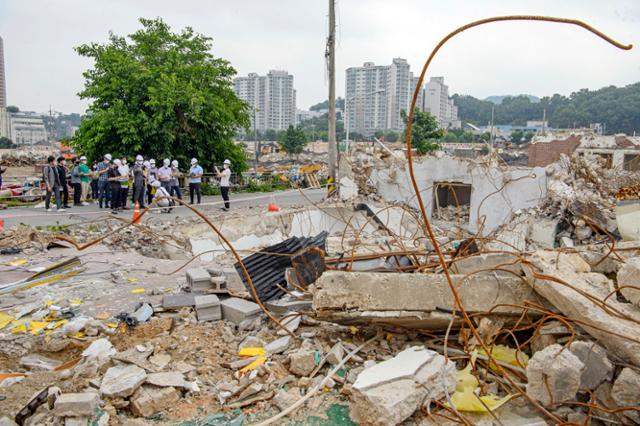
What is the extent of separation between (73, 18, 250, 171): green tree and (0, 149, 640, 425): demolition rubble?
12.1m

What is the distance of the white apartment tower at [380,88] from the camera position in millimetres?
80875

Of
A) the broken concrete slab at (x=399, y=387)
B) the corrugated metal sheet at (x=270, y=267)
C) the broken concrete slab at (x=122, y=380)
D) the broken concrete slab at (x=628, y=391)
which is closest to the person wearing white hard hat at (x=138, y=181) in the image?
the corrugated metal sheet at (x=270, y=267)

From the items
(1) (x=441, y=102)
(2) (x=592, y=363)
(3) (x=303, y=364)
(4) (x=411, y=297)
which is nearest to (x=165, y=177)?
(3) (x=303, y=364)

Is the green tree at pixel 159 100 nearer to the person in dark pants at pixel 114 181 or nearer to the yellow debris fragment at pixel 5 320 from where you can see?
the person in dark pants at pixel 114 181

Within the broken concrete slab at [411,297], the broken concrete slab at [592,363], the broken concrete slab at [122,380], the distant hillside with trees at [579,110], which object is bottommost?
the broken concrete slab at [122,380]

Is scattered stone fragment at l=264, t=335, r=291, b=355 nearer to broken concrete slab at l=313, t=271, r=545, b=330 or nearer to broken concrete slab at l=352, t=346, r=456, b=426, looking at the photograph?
broken concrete slab at l=313, t=271, r=545, b=330

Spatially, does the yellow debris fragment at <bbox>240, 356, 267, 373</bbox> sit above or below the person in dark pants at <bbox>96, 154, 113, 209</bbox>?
below

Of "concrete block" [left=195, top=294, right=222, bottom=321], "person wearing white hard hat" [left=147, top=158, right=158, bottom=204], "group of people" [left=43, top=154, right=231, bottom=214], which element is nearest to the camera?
"concrete block" [left=195, top=294, right=222, bottom=321]

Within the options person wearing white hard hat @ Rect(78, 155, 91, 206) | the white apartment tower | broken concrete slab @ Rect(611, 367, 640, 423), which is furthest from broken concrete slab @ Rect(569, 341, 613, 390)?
the white apartment tower

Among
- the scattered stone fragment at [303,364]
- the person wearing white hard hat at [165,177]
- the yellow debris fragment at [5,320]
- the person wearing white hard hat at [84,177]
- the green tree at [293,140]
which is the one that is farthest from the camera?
the green tree at [293,140]

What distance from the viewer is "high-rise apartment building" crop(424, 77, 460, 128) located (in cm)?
8912

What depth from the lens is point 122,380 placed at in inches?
154

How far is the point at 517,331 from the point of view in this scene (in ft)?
14.8

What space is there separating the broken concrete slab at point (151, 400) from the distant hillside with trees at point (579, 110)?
7919 centimetres
